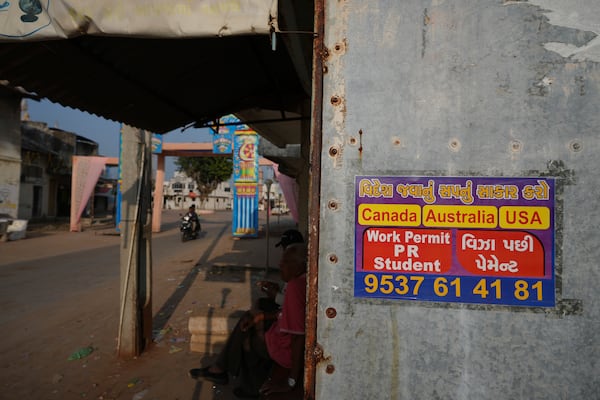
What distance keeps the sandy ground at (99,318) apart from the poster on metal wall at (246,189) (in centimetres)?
320

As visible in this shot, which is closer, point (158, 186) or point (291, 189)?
point (291, 189)

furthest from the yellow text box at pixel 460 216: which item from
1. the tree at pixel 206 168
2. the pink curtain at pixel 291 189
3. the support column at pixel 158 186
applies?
the tree at pixel 206 168

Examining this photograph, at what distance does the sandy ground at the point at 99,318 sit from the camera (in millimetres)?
3162

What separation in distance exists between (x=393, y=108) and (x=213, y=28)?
79cm

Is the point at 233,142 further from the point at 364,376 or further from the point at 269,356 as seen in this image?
the point at 364,376

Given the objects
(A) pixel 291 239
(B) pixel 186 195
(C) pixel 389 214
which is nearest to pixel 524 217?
(C) pixel 389 214

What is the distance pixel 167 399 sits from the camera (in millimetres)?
2949

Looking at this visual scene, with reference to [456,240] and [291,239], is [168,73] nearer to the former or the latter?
[291,239]

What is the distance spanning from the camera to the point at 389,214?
4.16ft

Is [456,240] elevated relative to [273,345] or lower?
elevated

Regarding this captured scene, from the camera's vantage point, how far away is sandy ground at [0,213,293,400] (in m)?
3.16

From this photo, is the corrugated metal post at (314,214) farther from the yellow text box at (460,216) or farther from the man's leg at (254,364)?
the man's leg at (254,364)

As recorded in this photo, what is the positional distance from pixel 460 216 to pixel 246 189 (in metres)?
12.9

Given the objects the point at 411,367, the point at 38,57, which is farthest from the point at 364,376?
the point at 38,57
